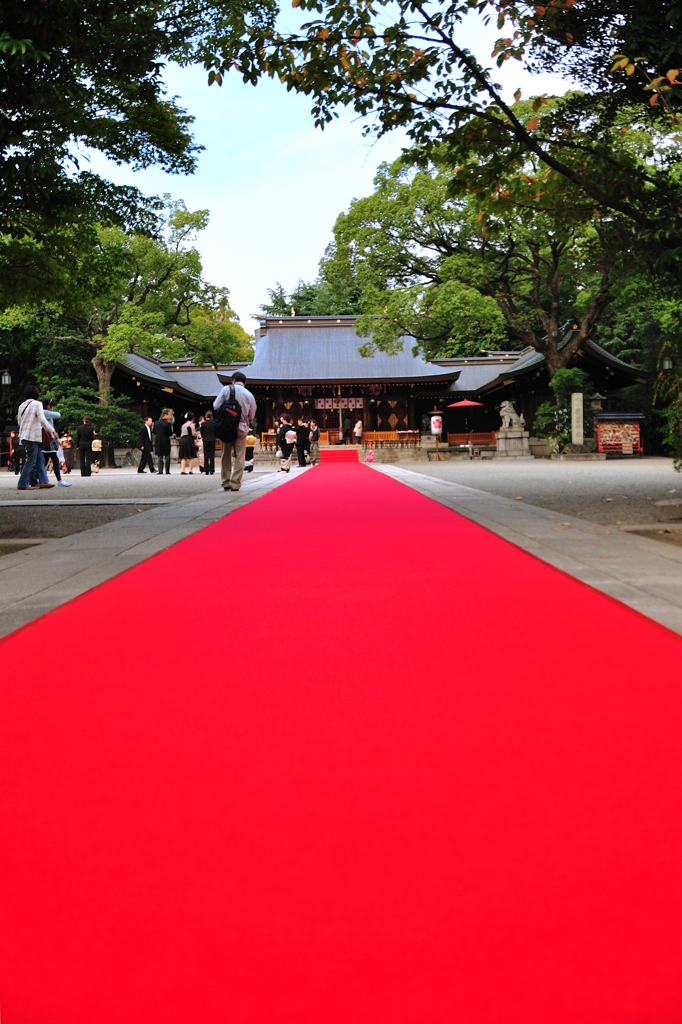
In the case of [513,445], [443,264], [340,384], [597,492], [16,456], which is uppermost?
[443,264]

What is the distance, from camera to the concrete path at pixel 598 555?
4250 mm

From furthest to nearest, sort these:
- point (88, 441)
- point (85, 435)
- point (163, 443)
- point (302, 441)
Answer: point (302, 441), point (163, 443), point (88, 441), point (85, 435)

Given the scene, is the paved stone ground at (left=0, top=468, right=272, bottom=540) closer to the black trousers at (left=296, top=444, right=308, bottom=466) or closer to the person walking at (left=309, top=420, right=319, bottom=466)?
the black trousers at (left=296, top=444, right=308, bottom=466)

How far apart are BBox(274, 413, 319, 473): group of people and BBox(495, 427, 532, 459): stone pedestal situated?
7937 millimetres

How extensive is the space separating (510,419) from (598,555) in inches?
1136

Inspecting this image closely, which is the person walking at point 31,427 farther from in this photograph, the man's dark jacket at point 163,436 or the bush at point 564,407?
the bush at point 564,407

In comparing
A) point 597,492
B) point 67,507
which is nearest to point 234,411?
point 67,507

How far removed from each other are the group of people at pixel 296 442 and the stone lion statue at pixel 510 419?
8526 mm

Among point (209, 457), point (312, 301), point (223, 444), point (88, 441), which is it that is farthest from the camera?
point (312, 301)

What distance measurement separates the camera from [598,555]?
5836 mm

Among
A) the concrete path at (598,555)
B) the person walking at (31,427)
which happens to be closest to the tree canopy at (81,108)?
the person walking at (31,427)

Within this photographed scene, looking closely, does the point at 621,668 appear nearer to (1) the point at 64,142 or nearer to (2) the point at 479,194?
(2) the point at 479,194

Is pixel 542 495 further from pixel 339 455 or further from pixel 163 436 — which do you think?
pixel 339 455

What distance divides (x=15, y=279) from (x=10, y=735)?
11.0 metres
